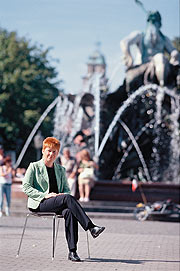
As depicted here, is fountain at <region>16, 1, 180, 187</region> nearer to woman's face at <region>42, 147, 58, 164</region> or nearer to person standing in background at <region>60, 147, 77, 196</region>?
person standing in background at <region>60, 147, 77, 196</region>

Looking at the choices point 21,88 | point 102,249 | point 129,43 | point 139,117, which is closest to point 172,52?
point 129,43

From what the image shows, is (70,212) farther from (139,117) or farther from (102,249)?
(139,117)

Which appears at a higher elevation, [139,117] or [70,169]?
[139,117]

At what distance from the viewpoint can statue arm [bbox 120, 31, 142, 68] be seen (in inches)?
975

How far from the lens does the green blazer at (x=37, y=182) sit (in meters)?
7.93

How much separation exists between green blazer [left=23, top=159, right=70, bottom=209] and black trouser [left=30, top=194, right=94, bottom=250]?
12cm

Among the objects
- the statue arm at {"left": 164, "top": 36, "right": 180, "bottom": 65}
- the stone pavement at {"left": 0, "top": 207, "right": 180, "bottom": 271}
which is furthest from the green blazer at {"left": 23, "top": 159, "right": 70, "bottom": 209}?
the statue arm at {"left": 164, "top": 36, "right": 180, "bottom": 65}

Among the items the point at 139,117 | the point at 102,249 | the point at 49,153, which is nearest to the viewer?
the point at 49,153

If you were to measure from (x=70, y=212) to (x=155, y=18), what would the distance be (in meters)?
17.6

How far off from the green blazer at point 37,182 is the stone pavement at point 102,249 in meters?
0.64

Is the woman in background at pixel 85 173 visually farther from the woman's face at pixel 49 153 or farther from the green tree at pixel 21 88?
the green tree at pixel 21 88

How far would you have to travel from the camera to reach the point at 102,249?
9.53 metres

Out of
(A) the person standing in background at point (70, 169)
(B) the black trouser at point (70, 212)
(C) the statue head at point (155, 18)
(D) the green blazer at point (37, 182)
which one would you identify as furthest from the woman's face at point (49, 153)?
(C) the statue head at point (155, 18)

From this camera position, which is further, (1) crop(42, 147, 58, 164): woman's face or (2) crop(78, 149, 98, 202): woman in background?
(2) crop(78, 149, 98, 202): woman in background
